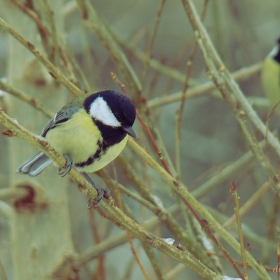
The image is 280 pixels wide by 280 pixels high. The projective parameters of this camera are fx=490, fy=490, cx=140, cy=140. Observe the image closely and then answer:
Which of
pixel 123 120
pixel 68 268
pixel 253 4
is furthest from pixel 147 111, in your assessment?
pixel 253 4

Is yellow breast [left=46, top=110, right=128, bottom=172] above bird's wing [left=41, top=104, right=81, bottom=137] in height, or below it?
below

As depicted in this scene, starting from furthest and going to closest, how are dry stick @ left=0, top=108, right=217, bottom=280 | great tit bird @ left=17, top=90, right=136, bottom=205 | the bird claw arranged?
1. great tit bird @ left=17, top=90, right=136, bottom=205
2. the bird claw
3. dry stick @ left=0, top=108, right=217, bottom=280

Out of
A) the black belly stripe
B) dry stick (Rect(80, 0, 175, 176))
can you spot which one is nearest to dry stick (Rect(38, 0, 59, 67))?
dry stick (Rect(80, 0, 175, 176))

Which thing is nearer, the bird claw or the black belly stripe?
the bird claw

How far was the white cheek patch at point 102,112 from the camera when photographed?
4.17 feet

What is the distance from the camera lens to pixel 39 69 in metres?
1.41

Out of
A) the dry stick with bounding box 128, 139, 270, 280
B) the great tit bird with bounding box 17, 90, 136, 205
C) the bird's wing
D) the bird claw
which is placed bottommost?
the dry stick with bounding box 128, 139, 270, 280

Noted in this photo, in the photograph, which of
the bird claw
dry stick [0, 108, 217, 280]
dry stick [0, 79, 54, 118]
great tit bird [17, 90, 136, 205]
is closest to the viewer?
dry stick [0, 108, 217, 280]

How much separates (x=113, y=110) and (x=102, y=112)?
5 centimetres

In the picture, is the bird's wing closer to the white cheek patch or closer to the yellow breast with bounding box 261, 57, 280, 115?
the white cheek patch

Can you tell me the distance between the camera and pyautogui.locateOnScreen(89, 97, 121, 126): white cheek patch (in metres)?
1.27

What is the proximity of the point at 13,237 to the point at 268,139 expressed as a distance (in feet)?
2.37

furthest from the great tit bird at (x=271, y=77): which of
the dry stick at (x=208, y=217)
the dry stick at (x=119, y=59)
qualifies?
the dry stick at (x=208, y=217)

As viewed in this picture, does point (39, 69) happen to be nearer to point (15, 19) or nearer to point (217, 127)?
point (15, 19)
